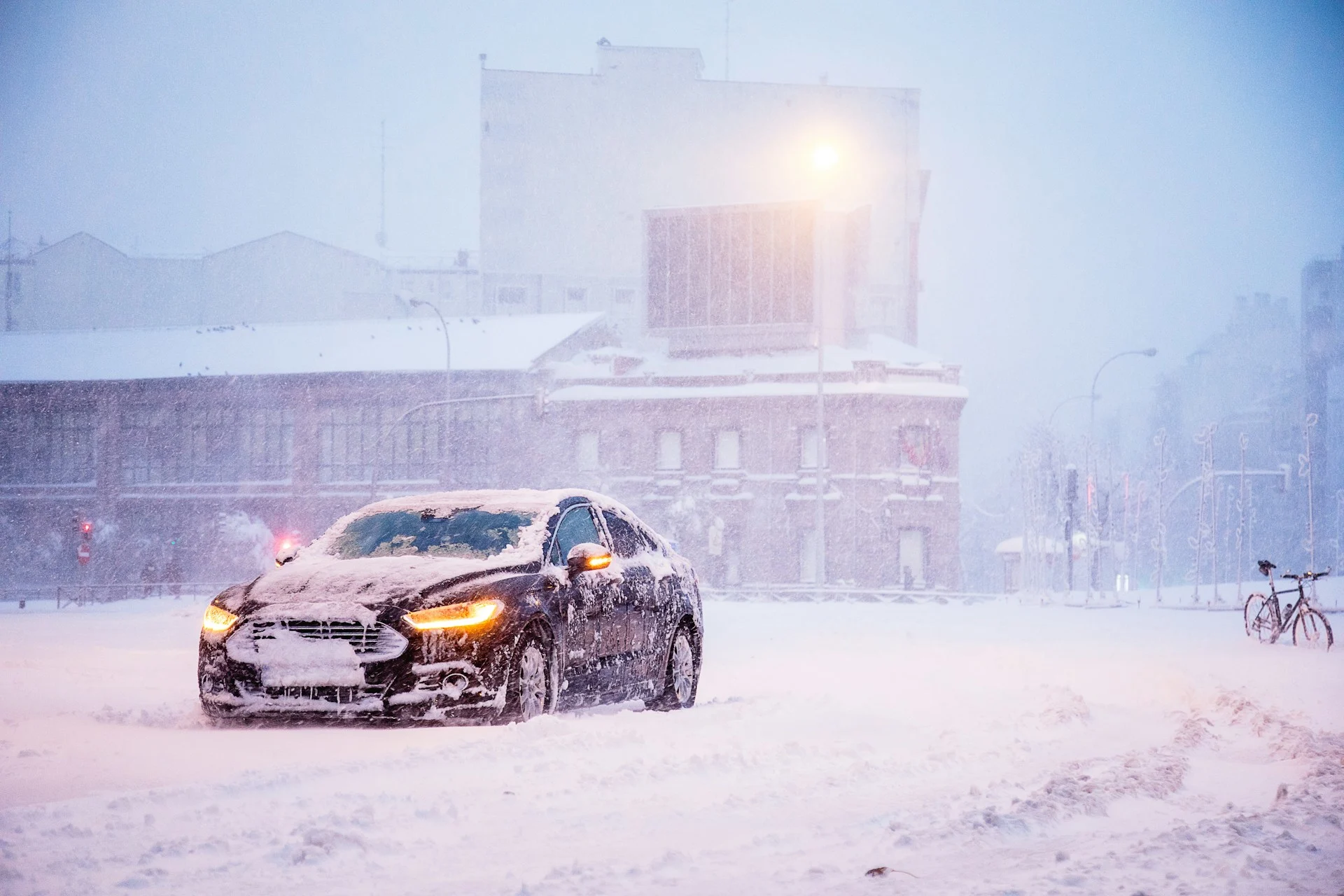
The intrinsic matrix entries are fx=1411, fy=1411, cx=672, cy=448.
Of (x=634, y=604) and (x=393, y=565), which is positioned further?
(x=634, y=604)

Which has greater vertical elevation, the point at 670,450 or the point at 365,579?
the point at 670,450

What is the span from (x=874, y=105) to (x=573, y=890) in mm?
81577

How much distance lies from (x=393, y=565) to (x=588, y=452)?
186 ft

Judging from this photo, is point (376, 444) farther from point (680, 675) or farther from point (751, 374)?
point (680, 675)

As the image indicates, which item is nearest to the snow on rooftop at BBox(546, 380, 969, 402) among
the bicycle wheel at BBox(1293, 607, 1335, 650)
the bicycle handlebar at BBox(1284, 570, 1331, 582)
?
the bicycle wheel at BBox(1293, 607, 1335, 650)

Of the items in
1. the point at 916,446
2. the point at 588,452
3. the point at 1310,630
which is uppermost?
the point at 916,446

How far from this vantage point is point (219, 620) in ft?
28.8

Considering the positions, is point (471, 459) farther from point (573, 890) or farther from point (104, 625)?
point (573, 890)

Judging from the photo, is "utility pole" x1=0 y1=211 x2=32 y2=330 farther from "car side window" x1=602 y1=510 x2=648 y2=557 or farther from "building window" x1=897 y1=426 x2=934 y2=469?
"car side window" x1=602 y1=510 x2=648 y2=557

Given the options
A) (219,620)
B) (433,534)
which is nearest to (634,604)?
(433,534)

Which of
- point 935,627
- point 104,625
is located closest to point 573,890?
point 935,627

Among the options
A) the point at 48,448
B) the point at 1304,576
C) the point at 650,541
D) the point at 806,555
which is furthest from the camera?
the point at 48,448

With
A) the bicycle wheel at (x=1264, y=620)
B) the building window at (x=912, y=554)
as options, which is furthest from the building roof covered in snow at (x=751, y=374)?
the bicycle wheel at (x=1264, y=620)

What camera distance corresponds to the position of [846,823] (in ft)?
20.5
